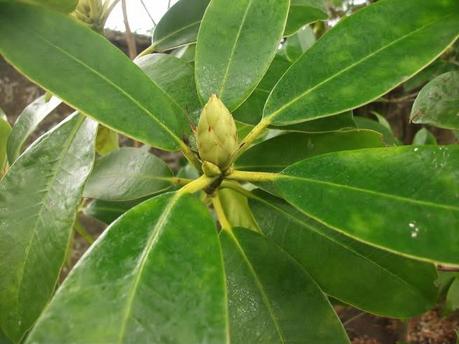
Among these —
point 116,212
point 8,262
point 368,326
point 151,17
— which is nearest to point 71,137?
point 8,262

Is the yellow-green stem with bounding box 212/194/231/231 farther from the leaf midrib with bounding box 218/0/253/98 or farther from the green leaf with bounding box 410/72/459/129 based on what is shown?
the green leaf with bounding box 410/72/459/129

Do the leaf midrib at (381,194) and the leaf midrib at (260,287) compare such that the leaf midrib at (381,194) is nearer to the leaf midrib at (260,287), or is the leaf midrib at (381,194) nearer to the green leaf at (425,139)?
the leaf midrib at (260,287)

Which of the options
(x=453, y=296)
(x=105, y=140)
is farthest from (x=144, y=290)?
(x=453, y=296)

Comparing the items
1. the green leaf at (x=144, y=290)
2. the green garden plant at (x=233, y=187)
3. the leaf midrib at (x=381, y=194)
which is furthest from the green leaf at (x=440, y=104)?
the green leaf at (x=144, y=290)

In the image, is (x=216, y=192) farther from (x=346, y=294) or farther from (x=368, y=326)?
(x=368, y=326)

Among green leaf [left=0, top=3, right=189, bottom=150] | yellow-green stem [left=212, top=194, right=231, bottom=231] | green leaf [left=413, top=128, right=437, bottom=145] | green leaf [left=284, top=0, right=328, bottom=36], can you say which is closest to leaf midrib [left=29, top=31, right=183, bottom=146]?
green leaf [left=0, top=3, right=189, bottom=150]

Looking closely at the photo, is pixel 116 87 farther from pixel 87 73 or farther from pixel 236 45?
pixel 236 45
